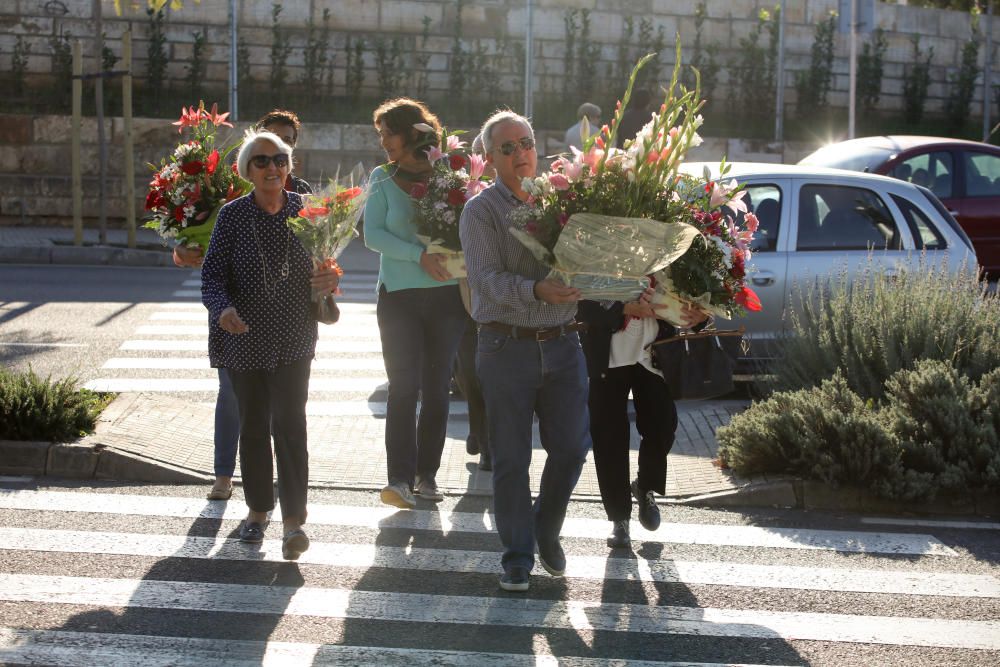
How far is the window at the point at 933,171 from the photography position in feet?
47.6

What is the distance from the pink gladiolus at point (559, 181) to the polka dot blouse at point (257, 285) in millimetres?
1341

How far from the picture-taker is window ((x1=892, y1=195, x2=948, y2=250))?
33.5 feet

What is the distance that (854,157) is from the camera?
1438 cm

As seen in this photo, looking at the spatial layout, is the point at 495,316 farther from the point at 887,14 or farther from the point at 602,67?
the point at 887,14

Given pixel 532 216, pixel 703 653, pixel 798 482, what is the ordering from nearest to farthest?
1. pixel 703 653
2. pixel 532 216
3. pixel 798 482

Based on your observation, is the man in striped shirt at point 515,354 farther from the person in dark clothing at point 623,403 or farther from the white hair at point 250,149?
the white hair at point 250,149

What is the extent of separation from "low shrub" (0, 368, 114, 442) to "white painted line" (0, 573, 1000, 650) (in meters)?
2.04

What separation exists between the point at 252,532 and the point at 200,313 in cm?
A: 750

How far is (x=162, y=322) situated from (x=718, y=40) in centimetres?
1371

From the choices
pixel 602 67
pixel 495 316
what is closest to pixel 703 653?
pixel 495 316

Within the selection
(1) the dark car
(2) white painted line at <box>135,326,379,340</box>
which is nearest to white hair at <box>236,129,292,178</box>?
(2) white painted line at <box>135,326,379,340</box>

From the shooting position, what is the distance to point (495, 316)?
18.7 ft

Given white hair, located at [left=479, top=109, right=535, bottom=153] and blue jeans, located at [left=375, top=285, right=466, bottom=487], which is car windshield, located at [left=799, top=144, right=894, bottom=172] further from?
white hair, located at [left=479, top=109, right=535, bottom=153]

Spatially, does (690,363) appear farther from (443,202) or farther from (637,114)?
(637,114)
